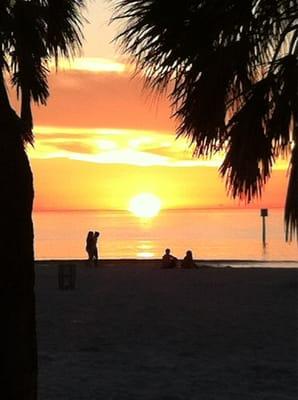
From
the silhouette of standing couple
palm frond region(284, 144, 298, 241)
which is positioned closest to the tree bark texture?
palm frond region(284, 144, 298, 241)

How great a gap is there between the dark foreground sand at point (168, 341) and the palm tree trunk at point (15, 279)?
15.9 feet

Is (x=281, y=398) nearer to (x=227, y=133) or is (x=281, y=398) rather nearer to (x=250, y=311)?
(x=227, y=133)

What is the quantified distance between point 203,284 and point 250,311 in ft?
19.5

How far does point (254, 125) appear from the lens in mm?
7332

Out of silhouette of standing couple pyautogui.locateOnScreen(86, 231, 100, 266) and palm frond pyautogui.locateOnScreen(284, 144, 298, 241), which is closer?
palm frond pyautogui.locateOnScreen(284, 144, 298, 241)

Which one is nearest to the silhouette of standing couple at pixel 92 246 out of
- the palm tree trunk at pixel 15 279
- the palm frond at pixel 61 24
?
the palm frond at pixel 61 24

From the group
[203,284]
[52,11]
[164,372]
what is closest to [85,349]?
[164,372]

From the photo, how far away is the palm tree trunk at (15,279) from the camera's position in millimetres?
3010

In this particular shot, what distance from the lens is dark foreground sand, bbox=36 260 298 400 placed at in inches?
326

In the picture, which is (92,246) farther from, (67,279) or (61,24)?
(61,24)

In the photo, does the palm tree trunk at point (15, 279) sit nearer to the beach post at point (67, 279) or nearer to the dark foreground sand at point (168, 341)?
the dark foreground sand at point (168, 341)

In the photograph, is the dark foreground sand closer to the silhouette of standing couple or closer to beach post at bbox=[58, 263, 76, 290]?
beach post at bbox=[58, 263, 76, 290]

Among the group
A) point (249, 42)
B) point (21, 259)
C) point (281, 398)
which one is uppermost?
point (249, 42)

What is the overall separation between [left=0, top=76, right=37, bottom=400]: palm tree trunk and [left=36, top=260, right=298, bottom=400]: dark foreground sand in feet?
15.9
